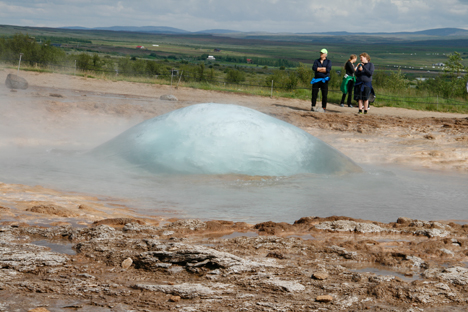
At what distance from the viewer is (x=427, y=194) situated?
22.0ft

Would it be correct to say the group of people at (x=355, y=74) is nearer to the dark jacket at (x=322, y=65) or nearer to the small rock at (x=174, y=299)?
the dark jacket at (x=322, y=65)

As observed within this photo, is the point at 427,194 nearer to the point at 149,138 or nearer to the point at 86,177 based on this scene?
the point at 149,138

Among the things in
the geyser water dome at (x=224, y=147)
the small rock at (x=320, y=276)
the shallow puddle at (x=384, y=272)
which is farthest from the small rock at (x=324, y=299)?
the geyser water dome at (x=224, y=147)

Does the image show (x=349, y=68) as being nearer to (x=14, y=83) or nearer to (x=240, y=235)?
(x=14, y=83)

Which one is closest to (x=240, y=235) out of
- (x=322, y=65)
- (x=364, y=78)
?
(x=322, y=65)

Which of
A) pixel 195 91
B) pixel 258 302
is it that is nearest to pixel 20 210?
pixel 258 302

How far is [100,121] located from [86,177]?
179 inches

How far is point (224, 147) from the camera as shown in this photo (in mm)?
6938

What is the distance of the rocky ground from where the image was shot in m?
2.84

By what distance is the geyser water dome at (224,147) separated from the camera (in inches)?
271

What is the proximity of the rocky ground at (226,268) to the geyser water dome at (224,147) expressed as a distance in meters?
2.46

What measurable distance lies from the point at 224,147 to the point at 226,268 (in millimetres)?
3736

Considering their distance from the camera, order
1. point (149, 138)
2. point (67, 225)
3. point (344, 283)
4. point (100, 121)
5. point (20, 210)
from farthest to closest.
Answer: point (100, 121) < point (149, 138) < point (20, 210) < point (67, 225) < point (344, 283)

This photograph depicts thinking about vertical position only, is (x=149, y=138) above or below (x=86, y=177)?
above
